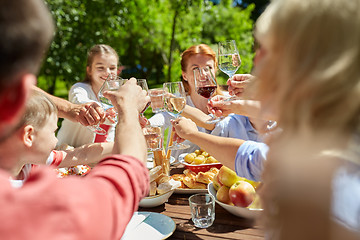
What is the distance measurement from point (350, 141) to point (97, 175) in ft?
2.14

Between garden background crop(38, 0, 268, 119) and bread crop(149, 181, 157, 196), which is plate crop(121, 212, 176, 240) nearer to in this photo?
bread crop(149, 181, 157, 196)

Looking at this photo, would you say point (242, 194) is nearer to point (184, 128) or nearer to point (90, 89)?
point (184, 128)

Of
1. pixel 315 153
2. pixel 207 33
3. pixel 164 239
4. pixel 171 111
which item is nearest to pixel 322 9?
pixel 315 153

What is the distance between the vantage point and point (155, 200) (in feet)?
6.14

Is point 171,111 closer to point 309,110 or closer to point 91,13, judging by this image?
point 309,110

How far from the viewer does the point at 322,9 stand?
0.77 meters

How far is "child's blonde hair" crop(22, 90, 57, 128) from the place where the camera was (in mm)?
1840

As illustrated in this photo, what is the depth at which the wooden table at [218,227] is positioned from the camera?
5.11ft

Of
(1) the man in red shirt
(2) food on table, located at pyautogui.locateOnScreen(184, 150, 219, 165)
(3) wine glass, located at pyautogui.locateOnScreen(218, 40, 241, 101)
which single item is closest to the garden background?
(3) wine glass, located at pyautogui.locateOnScreen(218, 40, 241, 101)

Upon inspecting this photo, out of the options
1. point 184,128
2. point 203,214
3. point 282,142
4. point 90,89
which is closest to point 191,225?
point 203,214

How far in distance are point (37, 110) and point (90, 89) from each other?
7.64ft

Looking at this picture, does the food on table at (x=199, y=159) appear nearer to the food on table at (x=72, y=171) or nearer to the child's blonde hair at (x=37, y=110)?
the food on table at (x=72, y=171)

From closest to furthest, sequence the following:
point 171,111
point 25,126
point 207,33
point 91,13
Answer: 1. point 25,126
2. point 171,111
3. point 91,13
4. point 207,33

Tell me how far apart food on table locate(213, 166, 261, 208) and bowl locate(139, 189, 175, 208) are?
0.30 meters
